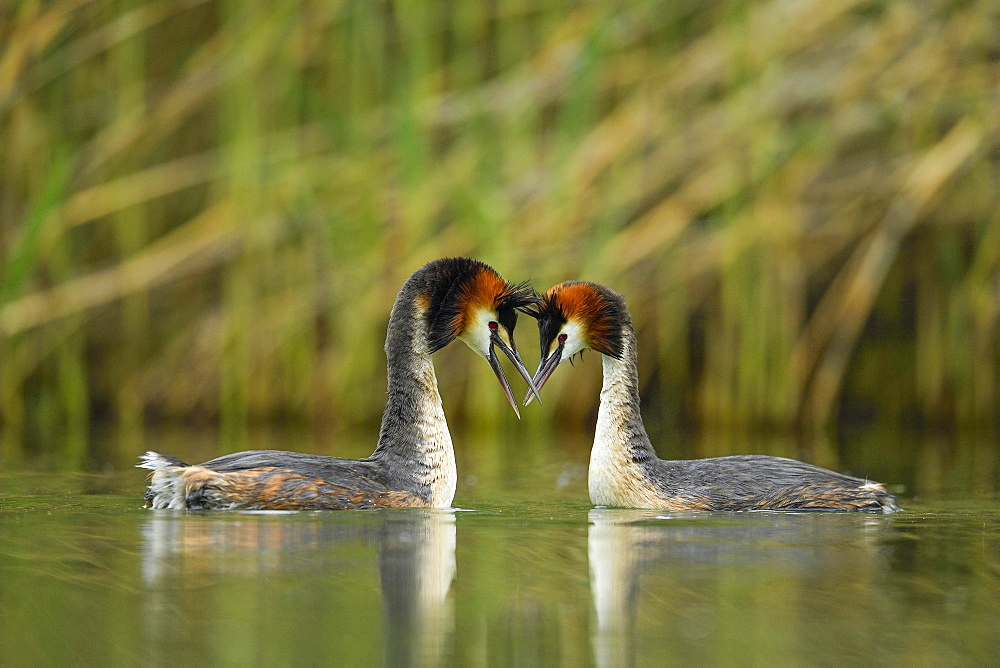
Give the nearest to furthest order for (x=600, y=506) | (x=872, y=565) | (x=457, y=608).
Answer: (x=457, y=608) < (x=872, y=565) < (x=600, y=506)

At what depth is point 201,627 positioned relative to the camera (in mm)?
3654

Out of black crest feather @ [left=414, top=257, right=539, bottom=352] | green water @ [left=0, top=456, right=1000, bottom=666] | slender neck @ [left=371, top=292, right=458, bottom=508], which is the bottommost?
green water @ [left=0, top=456, right=1000, bottom=666]

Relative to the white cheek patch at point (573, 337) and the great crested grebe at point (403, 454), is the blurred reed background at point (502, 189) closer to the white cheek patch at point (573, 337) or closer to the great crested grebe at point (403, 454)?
the white cheek patch at point (573, 337)

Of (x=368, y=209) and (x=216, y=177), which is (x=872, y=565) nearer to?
(x=368, y=209)

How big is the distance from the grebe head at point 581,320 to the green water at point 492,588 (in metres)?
1.11

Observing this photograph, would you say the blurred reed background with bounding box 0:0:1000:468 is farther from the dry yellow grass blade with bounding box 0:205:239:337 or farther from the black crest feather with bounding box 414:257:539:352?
the black crest feather with bounding box 414:257:539:352

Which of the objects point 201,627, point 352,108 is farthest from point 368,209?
point 201,627

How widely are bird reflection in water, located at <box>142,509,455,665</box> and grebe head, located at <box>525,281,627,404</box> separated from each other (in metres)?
1.23

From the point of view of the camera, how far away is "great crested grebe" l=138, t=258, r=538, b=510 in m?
5.89

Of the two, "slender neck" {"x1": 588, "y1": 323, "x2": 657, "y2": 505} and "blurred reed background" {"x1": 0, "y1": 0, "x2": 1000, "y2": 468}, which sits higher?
"blurred reed background" {"x1": 0, "y1": 0, "x2": 1000, "y2": 468}

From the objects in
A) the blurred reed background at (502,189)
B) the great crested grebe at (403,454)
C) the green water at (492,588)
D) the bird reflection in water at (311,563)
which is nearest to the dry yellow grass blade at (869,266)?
the blurred reed background at (502,189)

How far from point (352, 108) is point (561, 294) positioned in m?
3.57

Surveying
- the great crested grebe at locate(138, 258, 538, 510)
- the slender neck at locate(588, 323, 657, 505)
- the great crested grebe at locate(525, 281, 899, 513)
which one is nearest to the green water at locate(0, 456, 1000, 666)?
the great crested grebe at locate(138, 258, 538, 510)

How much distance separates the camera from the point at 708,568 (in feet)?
15.1
